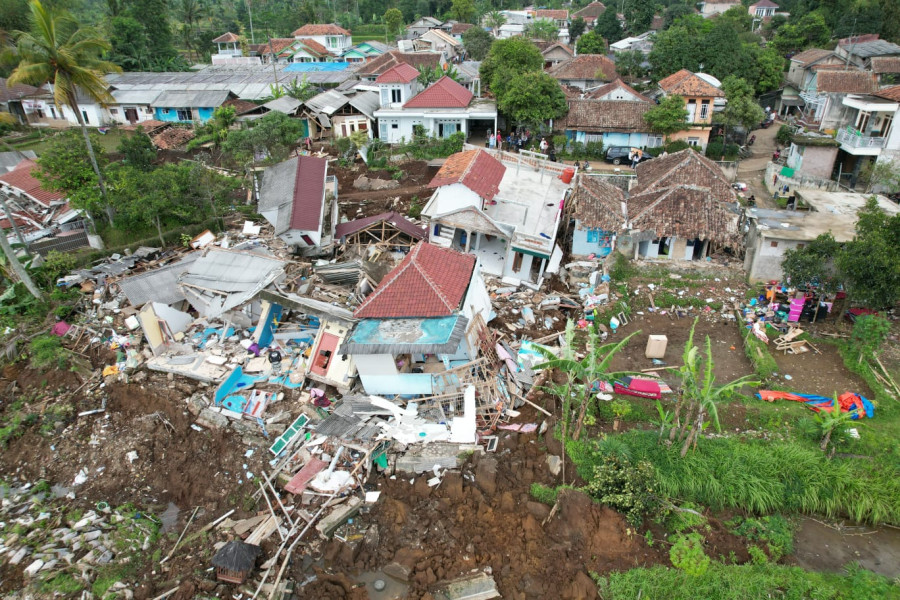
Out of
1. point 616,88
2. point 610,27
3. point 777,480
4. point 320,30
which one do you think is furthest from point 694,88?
point 320,30

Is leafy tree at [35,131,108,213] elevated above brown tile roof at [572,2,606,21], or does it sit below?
below

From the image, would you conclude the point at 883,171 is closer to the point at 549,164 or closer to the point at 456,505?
the point at 549,164

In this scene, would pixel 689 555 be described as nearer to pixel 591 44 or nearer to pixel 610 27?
pixel 591 44

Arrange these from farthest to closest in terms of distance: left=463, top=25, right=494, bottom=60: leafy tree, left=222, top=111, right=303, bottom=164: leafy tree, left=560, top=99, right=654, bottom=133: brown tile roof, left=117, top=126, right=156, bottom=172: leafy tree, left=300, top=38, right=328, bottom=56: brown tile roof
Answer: left=300, top=38, right=328, bottom=56: brown tile roof, left=463, top=25, right=494, bottom=60: leafy tree, left=560, top=99, right=654, bottom=133: brown tile roof, left=222, top=111, right=303, bottom=164: leafy tree, left=117, top=126, right=156, bottom=172: leafy tree

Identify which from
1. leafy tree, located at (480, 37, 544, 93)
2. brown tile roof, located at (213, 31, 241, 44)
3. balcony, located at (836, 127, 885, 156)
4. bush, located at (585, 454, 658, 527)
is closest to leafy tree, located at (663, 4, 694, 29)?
leafy tree, located at (480, 37, 544, 93)

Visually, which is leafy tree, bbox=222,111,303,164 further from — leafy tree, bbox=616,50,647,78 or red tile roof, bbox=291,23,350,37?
red tile roof, bbox=291,23,350,37

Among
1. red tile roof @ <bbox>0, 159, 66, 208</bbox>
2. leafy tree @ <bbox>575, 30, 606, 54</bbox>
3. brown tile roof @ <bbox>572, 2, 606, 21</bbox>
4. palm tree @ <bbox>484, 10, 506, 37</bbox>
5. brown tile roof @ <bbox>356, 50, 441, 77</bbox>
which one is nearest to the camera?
red tile roof @ <bbox>0, 159, 66, 208</bbox>
